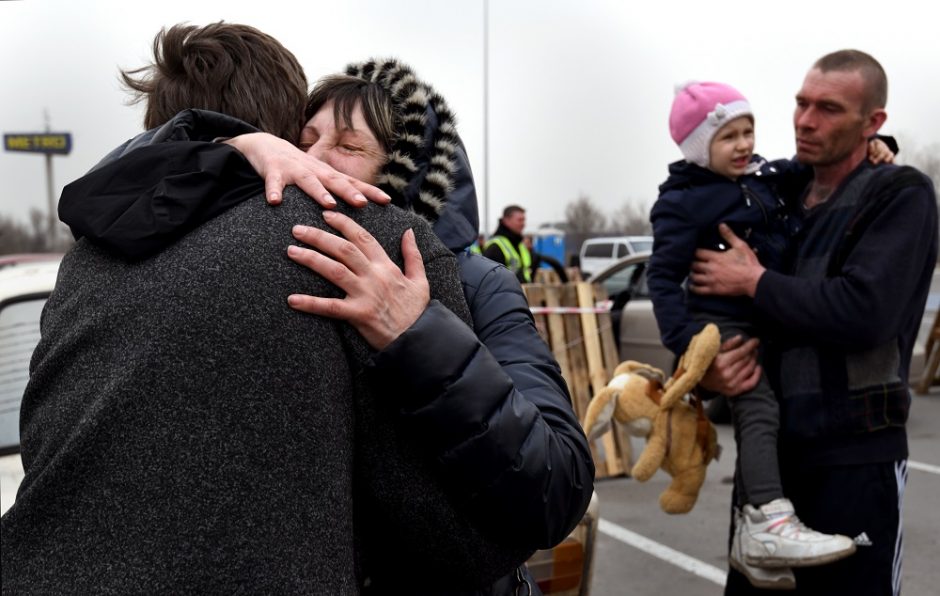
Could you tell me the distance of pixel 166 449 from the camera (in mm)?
1136

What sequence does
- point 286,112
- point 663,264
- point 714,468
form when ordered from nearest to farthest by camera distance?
point 286,112, point 663,264, point 714,468

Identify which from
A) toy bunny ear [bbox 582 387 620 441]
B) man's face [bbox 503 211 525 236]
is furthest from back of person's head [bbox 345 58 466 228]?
man's face [bbox 503 211 525 236]

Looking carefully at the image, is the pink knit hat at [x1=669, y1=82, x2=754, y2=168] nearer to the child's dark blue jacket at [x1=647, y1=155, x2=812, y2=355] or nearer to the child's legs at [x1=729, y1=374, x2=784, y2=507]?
the child's dark blue jacket at [x1=647, y1=155, x2=812, y2=355]

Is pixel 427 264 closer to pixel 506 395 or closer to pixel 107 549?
pixel 506 395

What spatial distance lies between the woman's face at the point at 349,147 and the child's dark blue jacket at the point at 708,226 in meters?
1.63

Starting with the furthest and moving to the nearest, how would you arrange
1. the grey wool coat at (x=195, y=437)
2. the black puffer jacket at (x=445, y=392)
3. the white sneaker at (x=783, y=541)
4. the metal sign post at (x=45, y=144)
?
the metal sign post at (x=45, y=144) < the white sneaker at (x=783, y=541) < the black puffer jacket at (x=445, y=392) < the grey wool coat at (x=195, y=437)

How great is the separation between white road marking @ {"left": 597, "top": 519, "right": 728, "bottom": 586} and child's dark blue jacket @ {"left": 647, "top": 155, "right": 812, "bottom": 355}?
192cm

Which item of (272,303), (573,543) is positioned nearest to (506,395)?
(272,303)

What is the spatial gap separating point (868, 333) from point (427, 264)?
169 centimetres

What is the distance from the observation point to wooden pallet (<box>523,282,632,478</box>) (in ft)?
23.0

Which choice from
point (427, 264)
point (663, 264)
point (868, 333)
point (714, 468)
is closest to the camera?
point (427, 264)

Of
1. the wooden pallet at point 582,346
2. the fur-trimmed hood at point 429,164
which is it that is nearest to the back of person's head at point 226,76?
the fur-trimmed hood at point 429,164

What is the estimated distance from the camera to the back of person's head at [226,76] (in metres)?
1.50

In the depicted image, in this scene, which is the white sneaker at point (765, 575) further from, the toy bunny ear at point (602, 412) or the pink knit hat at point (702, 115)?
the pink knit hat at point (702, 115)
